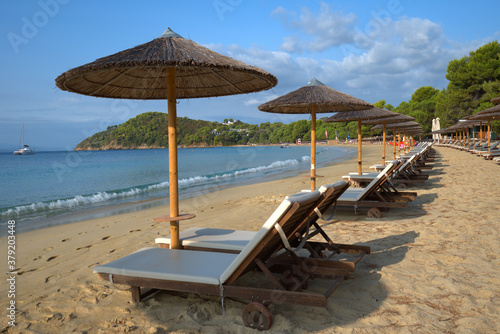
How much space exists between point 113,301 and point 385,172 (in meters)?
4.90

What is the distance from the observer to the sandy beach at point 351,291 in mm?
2617

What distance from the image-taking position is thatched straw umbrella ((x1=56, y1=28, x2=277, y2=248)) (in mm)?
2889

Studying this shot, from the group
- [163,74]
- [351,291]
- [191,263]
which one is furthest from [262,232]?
[163,74]

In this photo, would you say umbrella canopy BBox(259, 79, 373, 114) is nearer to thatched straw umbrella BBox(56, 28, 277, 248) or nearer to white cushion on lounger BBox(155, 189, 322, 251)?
thatched straw umbrella BBox(56, 28, 277, 248)

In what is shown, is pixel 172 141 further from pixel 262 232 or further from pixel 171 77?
pixel 262 232

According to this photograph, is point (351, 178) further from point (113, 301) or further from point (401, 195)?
point (113, 301)

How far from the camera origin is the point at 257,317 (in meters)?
2.58

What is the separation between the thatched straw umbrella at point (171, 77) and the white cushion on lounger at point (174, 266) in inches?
15.3

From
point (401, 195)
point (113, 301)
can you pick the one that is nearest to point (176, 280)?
point (113, 301)

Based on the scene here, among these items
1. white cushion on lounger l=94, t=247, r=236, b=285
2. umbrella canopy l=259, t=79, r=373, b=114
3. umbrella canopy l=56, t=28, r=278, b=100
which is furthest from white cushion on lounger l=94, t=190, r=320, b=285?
umbrella canopy l=259, t=79, r=373, b=114

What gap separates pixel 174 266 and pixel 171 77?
1.87 meters

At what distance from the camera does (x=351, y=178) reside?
28.7ft

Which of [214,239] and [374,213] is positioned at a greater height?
[214,239]

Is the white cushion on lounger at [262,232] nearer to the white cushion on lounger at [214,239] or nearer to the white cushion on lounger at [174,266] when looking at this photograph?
the white cushion on lounger at [174,266]
